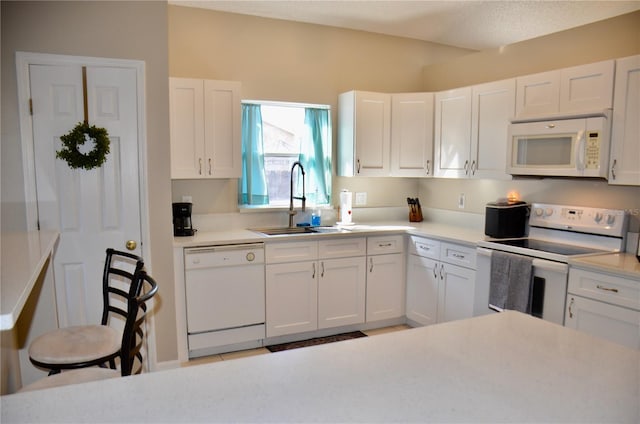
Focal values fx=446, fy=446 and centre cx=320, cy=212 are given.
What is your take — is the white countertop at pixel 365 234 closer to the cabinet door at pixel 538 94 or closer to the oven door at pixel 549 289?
the oven door at pixel 549 289

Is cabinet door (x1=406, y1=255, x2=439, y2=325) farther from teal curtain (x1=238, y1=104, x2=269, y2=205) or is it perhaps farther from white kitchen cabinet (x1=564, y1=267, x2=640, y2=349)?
teal curtain (x1=238, y1=104, x2=269, y2=205)

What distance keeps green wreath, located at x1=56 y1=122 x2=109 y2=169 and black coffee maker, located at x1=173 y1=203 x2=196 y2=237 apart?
79 cm

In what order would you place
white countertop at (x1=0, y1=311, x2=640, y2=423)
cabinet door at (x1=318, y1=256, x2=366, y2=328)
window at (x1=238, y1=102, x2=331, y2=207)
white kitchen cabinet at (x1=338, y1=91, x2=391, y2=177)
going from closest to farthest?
white countertop at (x1=0, y1=311, x2=640, y2=423) < cabinet door at (x1=318, y1=256, x2=366, y2=328) < window at (x1=238, y1=102, x2=331, y2=207) < white kitchen cabinet at (x1=338, y1=91, x2=391, y2=177)

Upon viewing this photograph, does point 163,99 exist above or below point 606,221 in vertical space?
above

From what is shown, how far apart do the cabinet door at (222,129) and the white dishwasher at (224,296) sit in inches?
26.5

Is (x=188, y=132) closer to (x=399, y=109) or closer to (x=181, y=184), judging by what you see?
(x=181, y=184)

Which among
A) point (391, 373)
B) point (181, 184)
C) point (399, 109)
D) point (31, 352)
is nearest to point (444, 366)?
point (391, 373)

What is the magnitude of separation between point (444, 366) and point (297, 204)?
126 inches

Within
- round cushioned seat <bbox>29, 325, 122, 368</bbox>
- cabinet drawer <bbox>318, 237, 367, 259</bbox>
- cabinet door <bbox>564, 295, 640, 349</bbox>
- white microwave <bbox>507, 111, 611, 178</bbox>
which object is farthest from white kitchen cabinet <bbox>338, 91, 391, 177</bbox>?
round cushioned seat <bbox>29, 325, 122, 368</bbox>

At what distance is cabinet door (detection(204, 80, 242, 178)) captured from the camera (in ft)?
11.6

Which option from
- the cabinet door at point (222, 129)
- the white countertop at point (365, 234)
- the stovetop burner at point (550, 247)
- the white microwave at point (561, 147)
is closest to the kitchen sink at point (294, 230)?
the white countertop at point (365, 234)

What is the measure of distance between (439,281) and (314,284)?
1.04 metres

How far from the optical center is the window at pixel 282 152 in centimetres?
399

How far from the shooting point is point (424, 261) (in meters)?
3.84
